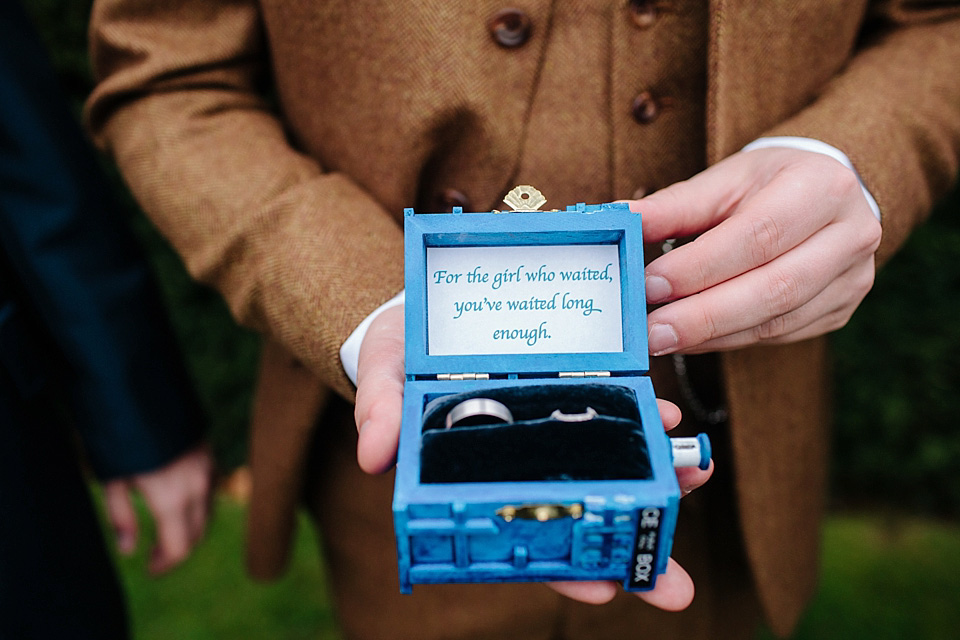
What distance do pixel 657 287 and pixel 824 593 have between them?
2465 mm

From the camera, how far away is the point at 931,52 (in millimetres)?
1373

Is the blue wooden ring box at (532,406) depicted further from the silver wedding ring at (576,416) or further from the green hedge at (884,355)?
the green hedge at (884,355)

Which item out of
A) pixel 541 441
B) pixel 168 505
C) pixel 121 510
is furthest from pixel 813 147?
pixel 121 510

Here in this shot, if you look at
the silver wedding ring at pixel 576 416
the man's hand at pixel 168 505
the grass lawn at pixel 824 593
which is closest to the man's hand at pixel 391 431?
the silver wedding ring at pixel 576 416

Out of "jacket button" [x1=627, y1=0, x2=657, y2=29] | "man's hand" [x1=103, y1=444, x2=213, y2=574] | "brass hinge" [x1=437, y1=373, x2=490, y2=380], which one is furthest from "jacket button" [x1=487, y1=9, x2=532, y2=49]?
"man's hand" [x1=103, y1=444, x2=213, y2=574]

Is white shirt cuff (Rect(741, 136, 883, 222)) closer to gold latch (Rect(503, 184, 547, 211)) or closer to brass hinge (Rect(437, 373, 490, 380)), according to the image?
gold latch (Rect(503, 184, 547, 211))

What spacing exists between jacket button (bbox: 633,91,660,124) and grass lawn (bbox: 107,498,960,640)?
2.33 m

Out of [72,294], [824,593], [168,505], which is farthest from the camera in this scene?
[824,593]

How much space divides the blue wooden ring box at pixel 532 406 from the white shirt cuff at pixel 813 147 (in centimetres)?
40

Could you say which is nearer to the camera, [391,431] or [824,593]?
[391,431]

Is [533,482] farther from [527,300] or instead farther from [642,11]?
[642,11]

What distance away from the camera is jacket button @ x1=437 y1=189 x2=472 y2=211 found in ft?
4.30

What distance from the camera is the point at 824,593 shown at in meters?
2.81

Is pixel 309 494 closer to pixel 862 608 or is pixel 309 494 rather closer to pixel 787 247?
pixel 787 247
